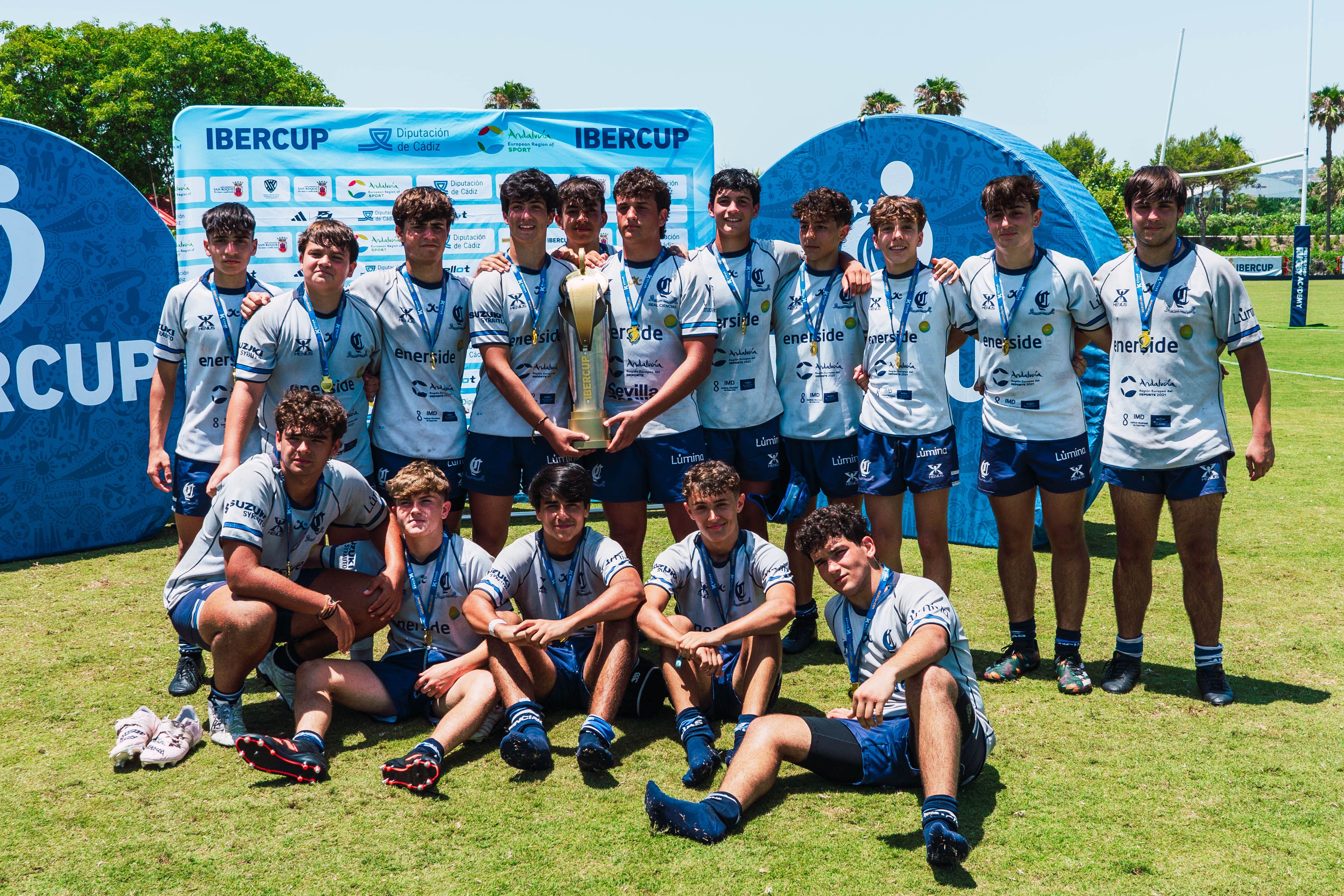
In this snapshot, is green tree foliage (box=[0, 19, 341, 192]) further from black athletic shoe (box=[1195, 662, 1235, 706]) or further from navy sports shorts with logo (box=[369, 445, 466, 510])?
black athletic shoe (box=[1195, 662, 1235, 706])

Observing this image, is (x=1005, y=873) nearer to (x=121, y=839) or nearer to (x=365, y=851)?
(x=365, y=851)

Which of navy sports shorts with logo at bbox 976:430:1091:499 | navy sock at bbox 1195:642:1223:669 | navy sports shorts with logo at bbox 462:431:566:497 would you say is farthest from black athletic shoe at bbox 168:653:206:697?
navy sock at bbox 1195:642:1223:669

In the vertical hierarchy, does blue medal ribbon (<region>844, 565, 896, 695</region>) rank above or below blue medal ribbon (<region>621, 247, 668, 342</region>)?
below

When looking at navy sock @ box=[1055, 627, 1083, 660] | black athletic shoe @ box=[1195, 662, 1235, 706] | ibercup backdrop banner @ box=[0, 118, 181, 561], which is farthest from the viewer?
ibercup backdrop banner @ box=[0, 118, 181, 561]

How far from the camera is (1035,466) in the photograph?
171 inches

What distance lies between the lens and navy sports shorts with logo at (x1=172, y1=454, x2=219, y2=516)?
454 centimetres

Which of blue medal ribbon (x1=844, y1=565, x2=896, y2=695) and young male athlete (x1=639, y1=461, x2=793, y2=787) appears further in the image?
young male athlete (x1=639, y1=461, x2=793, y2=787)

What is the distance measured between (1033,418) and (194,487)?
11.9 feet

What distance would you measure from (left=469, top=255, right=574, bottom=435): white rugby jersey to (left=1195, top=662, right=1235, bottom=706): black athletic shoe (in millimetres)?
2759

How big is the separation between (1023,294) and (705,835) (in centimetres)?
263

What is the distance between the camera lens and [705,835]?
9.82 feet

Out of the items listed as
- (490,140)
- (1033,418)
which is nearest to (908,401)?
(1033,418)

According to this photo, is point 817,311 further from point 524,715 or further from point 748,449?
point 524,715

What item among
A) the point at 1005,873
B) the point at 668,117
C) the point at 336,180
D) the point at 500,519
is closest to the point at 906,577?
the point at 1005,873
